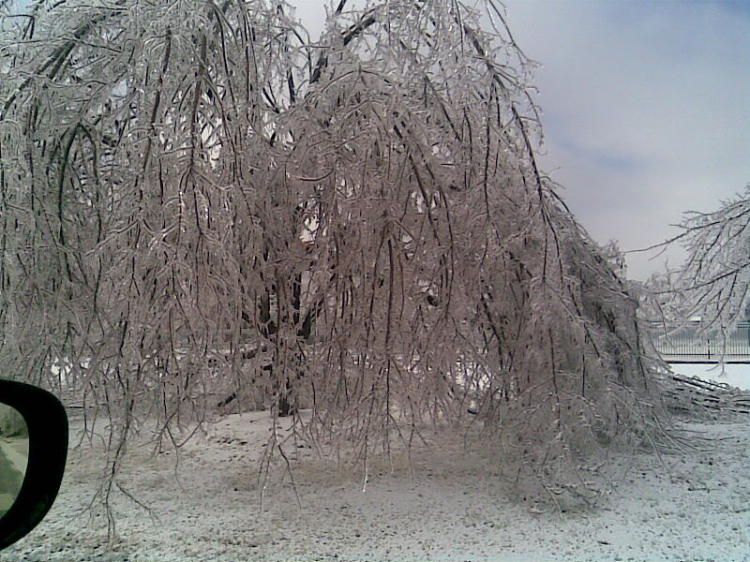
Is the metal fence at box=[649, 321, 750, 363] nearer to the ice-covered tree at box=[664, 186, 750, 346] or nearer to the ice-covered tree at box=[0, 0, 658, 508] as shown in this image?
the ice-covered tree at box=[664, 186, 750, 346]

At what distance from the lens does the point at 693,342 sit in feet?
21.7

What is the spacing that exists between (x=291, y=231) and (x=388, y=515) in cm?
203

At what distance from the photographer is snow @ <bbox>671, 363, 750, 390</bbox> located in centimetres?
688

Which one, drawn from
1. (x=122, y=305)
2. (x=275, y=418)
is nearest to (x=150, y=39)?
(x=122, y=305)

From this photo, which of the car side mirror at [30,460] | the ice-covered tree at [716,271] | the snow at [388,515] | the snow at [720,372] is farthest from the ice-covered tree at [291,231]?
the snow at [720,372]

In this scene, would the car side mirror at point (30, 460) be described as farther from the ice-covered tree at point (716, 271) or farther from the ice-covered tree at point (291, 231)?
the ice-covered tree at point (716, 271)

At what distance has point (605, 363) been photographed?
4484 millimetres

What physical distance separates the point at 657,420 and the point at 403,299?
286 centimetres

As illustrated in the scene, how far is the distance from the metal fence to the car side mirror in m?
5.73

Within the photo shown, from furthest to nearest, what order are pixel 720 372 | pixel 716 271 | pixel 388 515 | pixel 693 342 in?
pixel 720 372 < pixel 693 342 < pixel 716 271 < pixel 388 515

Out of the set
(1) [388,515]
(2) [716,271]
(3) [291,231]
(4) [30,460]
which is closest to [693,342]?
(2) [716,271]

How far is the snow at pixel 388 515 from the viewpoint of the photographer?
3.27m

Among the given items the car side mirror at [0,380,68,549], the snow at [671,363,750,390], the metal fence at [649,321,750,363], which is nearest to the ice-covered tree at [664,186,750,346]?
the metal fence at [649,321,750,363]

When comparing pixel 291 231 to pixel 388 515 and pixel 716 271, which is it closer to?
pixel 388 515
